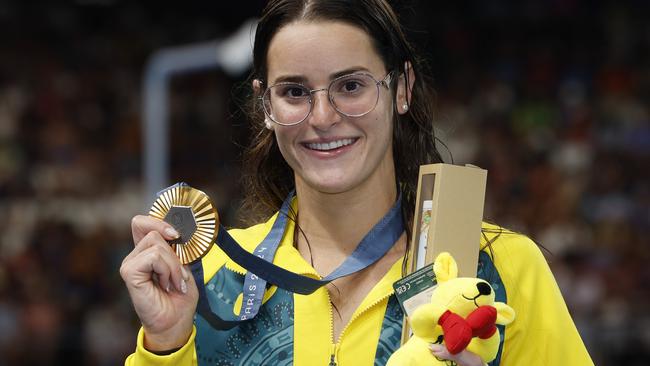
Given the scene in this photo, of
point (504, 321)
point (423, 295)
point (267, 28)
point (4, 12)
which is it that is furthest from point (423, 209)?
point (4, 12)

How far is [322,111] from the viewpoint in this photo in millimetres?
2062

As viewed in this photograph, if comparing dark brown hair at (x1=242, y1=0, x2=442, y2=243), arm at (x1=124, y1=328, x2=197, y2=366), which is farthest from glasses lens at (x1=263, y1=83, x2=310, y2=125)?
→ arm at (x1=124, y1=328, x2=197, y2=366)

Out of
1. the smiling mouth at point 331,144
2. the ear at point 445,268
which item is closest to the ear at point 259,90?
the smiling mouth at point 331,144

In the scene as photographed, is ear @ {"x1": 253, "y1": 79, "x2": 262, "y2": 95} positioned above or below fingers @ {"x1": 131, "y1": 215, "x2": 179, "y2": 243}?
above

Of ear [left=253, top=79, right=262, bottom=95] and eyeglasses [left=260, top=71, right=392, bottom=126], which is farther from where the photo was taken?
ear [left=253, top=79, right=262, bottom=95]

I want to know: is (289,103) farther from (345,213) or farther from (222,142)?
(222,142)

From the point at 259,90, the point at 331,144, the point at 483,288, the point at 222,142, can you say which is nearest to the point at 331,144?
the point at 331,144

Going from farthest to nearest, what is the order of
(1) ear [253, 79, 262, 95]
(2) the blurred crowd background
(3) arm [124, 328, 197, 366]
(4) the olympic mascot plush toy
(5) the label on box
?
(2) the blurred crowd background
(1) ear [253, 79, 262, 95]
(3) arm [124, 328, 197, 366]
(5) the label on box
(4) the olympic mascot plush toy

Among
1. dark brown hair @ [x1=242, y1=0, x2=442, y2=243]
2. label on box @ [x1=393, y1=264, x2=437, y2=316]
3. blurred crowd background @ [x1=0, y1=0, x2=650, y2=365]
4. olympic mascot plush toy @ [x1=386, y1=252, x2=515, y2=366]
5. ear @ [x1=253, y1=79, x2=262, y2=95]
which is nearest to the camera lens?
olympic mascot plush toy @ [x1=386, y1=252, x2=515, y2=366]

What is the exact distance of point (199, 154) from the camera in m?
9.41

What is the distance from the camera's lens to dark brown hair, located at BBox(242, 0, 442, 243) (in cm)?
212

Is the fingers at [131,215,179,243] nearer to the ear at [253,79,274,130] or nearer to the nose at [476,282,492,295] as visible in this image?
the ear at [253,79,274,130]

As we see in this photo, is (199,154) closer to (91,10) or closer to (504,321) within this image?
(91,10)

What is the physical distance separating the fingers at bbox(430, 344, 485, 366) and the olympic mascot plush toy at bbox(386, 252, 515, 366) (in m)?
0.01
